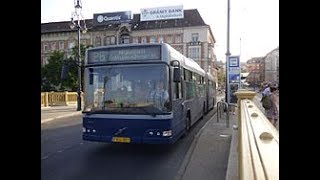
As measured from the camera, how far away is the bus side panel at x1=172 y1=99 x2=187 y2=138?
8.02 meters

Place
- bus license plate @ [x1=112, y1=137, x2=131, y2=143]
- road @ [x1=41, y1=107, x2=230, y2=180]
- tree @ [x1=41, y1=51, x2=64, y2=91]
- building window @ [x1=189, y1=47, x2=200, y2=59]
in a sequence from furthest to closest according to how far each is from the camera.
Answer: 1. building window @ [x1=189, y1=47, x2=200, y2=59]
2. bus license plate @ [x1=112, y1=137, x2=131, y2=143]
3. road @ [x1=41, y1=107, x2=230, y2=180]
4. tree @ [x1=41, y1=51, x2=64, y2=91]

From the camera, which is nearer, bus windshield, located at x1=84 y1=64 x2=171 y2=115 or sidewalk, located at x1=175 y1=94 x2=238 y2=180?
sidewalk, located at x1=175 y1=94 x2=238 y2=180

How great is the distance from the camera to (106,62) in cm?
781

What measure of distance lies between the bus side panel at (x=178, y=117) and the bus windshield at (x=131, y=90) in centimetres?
55

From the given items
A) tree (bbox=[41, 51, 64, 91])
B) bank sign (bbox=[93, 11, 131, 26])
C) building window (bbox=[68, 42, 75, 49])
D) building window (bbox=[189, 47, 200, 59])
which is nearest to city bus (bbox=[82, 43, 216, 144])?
bank sign (bbox=[93, 11, 131, 26])

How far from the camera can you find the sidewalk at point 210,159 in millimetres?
5793

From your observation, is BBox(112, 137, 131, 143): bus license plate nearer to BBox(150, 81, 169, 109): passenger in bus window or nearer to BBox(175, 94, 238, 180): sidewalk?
BBox(150, 81, 169, 109): passenger in bus window

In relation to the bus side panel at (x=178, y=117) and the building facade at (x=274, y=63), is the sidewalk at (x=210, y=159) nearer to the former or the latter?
the bus side panel at (x=178, y=117)

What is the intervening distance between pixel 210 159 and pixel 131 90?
2.17 m

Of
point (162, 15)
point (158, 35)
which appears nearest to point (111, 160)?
point (158, 35)

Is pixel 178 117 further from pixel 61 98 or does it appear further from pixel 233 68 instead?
pixel 61 98
